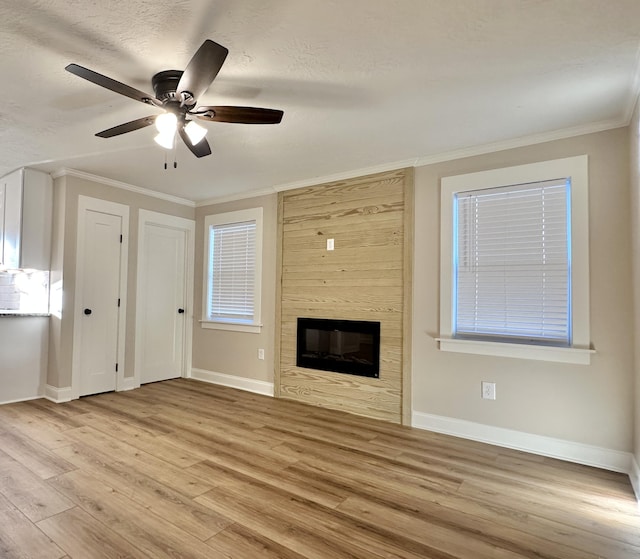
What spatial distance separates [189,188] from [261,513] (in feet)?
12.4

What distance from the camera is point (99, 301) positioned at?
4.33 metres

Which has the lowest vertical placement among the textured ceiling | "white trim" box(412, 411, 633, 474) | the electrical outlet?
"white trim" box(412, 411, 633, 474)

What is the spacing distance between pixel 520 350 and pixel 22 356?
190 inches

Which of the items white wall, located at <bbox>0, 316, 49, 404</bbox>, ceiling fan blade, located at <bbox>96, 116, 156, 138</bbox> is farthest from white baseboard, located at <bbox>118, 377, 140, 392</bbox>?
ceiling fan blade, located at <bbox>96, 116, 156, 138</bbox>

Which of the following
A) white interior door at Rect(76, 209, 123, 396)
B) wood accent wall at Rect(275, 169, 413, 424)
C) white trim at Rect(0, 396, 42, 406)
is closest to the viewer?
wood accent wall at Rect(275, 169, 413, 424)

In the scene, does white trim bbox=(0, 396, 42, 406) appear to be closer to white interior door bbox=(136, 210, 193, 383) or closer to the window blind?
white interior door bbox=(136, 210, 193, 383)

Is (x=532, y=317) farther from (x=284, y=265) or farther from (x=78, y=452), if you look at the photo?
(x=78, y=452)

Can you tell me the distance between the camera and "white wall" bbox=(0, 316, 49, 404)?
3918 mm

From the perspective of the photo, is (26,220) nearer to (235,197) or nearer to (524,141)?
(235,197)

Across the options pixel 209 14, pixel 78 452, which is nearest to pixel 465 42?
pixel 209 14

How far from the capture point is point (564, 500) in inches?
88.4

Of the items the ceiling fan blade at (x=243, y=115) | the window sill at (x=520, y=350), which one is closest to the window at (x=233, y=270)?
the window sill at (x=520, y=350)

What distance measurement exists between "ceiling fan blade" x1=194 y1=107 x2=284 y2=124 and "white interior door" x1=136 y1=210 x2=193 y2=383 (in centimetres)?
298

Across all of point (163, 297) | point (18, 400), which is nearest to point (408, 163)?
point (163, 297)
